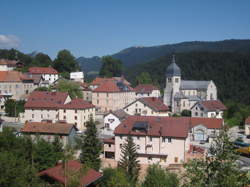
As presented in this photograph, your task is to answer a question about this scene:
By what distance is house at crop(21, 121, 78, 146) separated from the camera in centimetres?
4559

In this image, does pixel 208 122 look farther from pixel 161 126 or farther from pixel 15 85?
pixel 15 85

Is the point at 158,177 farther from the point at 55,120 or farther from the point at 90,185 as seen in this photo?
the point at 55,120

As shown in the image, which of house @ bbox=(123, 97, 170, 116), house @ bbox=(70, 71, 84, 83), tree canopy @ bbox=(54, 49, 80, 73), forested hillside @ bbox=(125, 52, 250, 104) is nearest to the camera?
house @ bbox=(123, 97, 170, 116)

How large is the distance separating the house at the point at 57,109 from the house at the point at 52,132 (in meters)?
10.2

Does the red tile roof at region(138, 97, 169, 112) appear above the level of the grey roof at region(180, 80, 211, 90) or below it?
below

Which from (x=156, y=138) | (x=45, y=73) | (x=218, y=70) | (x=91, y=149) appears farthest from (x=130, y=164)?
(x=218, y=70)

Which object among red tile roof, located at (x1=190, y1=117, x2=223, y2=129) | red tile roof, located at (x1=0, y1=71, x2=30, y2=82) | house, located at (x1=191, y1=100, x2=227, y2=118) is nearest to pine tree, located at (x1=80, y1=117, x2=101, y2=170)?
red tile roof, located at (x1=190, y1=117, x2=223, y2=129)

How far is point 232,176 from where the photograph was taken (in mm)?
14312

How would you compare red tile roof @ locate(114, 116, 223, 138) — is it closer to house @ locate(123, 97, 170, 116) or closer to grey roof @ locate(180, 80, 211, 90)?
house @ locate(123, 97, 170, 116)

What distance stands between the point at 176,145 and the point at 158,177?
13.7m

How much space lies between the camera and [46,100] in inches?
2338

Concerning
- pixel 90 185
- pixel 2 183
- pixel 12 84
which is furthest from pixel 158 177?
pixel 12 84

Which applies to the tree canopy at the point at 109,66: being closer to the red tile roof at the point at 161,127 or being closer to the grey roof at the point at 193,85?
the grey roof at the point at 193,85

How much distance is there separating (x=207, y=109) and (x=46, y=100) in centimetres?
3261
